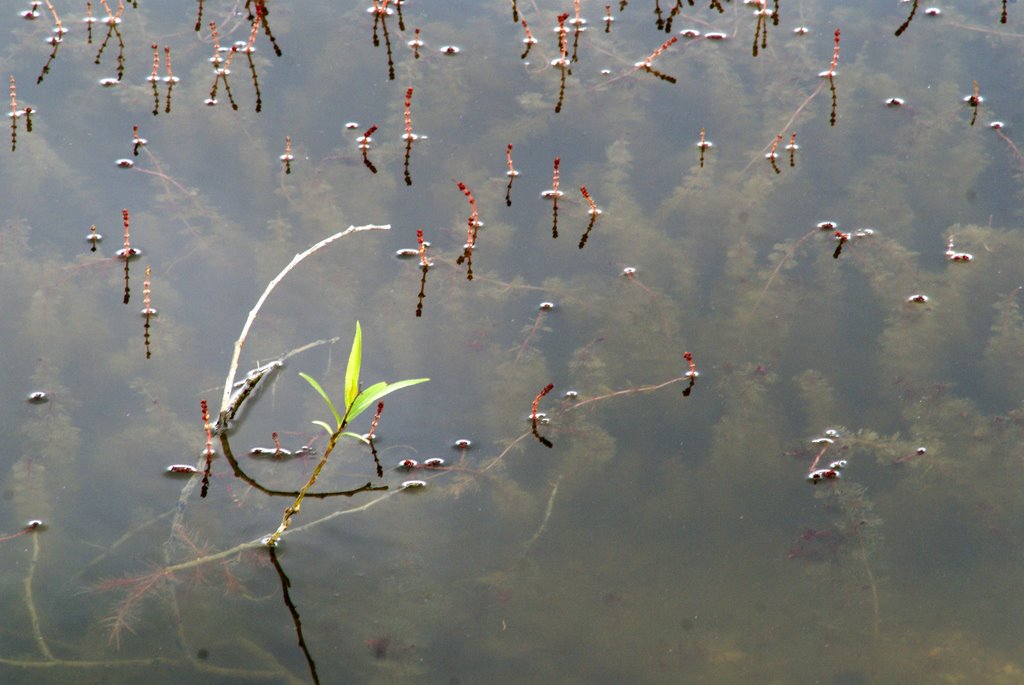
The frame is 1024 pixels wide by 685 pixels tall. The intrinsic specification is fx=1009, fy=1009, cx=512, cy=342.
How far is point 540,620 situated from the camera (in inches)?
106

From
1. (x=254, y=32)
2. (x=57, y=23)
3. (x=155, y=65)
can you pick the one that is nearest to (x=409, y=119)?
(x=254, y=32)

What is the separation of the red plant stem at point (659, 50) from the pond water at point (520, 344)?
2 cm

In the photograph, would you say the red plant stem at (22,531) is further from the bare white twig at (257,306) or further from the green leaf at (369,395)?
the green leaf at (369,395)

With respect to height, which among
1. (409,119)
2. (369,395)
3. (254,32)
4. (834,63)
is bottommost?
(369,395)

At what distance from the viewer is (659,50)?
446 cm

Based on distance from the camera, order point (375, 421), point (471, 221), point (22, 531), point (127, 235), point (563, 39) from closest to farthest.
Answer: point (22, 531)
point (375, 421)
point (127, 235)
point (471, 221)
point (563, 39)

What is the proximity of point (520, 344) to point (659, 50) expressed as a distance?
1.84m

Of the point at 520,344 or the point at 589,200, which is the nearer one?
the point at 520,344

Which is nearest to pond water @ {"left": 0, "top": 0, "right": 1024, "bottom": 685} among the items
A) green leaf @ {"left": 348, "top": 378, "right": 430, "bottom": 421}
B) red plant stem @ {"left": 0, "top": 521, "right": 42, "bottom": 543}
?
red plant stem @ {"left": 0, "top": 521, "right": 42, "bottom": 543}

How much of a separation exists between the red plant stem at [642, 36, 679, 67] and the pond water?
0.02 meters

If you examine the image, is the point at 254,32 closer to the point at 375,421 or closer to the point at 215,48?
the point at 215,48

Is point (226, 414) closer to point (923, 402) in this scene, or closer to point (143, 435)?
point (143, 435)

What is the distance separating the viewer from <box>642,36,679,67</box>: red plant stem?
14.5ft

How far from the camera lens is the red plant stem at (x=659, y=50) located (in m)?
4.41
